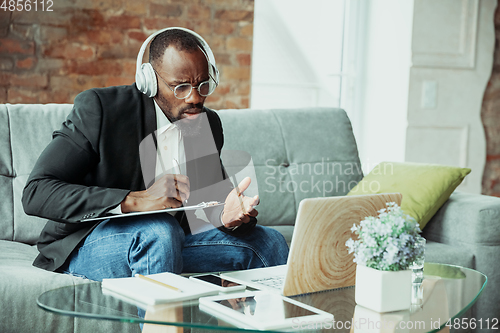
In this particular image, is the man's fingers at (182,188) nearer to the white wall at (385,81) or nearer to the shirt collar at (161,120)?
the shirt collar at (161,120)

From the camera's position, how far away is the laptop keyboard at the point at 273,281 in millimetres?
1129

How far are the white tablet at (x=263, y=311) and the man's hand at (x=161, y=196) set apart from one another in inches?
12.6

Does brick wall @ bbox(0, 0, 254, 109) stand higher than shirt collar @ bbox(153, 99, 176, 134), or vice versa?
brick wall @ bbox(0, 0, 254, 109)

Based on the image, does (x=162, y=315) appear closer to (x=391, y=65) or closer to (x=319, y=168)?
(x=319, y=168)

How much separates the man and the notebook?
129 mm

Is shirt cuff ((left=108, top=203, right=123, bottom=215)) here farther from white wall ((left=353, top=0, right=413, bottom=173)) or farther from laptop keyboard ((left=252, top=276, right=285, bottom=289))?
white wall ((left=353, top=0, right=413, bottom=173))

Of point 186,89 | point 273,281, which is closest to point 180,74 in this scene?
point 186,89

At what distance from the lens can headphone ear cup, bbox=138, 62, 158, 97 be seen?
1.43 m

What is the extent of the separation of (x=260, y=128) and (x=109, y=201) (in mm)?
1048

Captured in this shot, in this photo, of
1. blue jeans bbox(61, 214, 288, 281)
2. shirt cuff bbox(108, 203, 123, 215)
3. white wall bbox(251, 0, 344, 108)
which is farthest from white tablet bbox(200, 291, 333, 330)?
white wall bbox(251, 0, 344, 108)

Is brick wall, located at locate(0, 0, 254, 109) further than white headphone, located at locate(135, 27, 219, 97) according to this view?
Yes

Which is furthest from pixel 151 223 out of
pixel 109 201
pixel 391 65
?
pixel 391 65

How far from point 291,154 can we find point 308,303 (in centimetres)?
125

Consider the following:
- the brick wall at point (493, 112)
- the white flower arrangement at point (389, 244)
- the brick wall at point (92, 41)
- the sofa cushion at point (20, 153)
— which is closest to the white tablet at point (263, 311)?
the white flower arrangement at point (389, 244)
